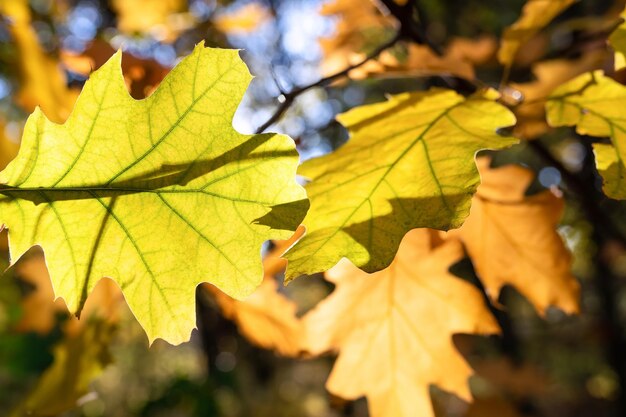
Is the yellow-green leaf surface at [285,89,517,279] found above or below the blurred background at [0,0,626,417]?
above

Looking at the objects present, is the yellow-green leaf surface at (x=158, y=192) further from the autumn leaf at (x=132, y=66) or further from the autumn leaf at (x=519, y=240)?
the autumn leaf at (x=519, y=240)

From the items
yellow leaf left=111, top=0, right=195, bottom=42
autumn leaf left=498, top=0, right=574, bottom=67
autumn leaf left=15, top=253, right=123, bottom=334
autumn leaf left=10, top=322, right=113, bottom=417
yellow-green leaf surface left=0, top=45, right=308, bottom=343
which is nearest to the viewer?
yellow-green leaf surface left=0, top=45, right=308, bottom=343

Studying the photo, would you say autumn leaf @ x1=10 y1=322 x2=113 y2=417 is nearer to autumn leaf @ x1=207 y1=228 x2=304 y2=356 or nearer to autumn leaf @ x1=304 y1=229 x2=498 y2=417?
autumn leaf @ x1=207 y1=228 x2=304 y2=356

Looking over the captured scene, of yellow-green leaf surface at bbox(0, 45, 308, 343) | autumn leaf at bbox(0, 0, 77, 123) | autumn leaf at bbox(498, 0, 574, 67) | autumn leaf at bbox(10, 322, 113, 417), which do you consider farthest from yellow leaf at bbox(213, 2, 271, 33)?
yellow-green leaf surface at bbox(0, 45, 308, 343)

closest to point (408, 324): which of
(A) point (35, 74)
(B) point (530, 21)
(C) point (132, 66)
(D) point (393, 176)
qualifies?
(D) point (393, 176)

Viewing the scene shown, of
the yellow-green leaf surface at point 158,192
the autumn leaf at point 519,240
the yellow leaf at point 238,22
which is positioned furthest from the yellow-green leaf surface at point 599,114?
the yellow leaf at point 238,22

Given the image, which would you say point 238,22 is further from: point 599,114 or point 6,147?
point 599,114

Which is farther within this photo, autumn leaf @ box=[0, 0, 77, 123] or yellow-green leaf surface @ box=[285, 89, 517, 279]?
autumn leaf @ box=[0, 0, 77, 123]

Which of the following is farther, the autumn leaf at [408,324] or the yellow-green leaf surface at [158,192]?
the autumn leaf at [408,324]
